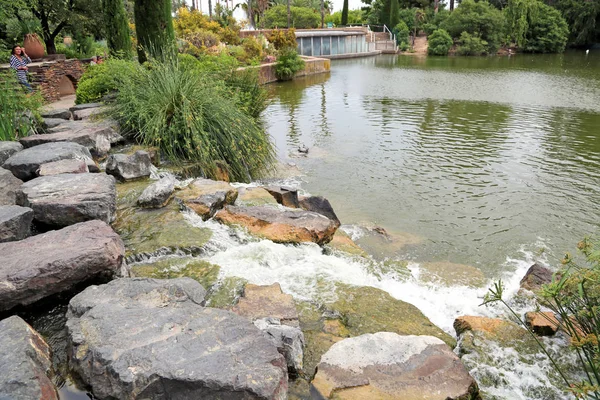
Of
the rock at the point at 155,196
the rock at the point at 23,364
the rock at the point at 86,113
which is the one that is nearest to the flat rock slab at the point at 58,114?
the rock at the point at 86,113

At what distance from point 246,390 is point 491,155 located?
26.2 ft

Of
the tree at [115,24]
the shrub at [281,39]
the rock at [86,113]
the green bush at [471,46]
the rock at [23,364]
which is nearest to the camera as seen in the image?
the rock at [23,364]

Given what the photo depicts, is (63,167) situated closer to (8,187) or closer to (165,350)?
(8,187)

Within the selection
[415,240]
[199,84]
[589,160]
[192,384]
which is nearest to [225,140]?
[199,84]

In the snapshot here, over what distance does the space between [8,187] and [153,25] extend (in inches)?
269

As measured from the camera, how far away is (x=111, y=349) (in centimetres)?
211

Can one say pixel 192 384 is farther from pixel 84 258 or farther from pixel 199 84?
pixel 199 84

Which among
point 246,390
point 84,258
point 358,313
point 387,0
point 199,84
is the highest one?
point 387,0

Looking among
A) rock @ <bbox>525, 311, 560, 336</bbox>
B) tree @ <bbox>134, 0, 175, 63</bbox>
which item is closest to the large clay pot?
tree @ <bbox>134, 0, 175, 63</bbox>

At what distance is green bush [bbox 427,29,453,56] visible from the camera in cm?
3634

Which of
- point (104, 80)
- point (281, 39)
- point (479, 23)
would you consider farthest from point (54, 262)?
point (479, 23)

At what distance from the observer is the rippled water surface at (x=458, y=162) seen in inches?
228

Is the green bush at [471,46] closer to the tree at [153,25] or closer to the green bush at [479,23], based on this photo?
the green bush at [479,23]

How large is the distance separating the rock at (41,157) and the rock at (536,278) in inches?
175
